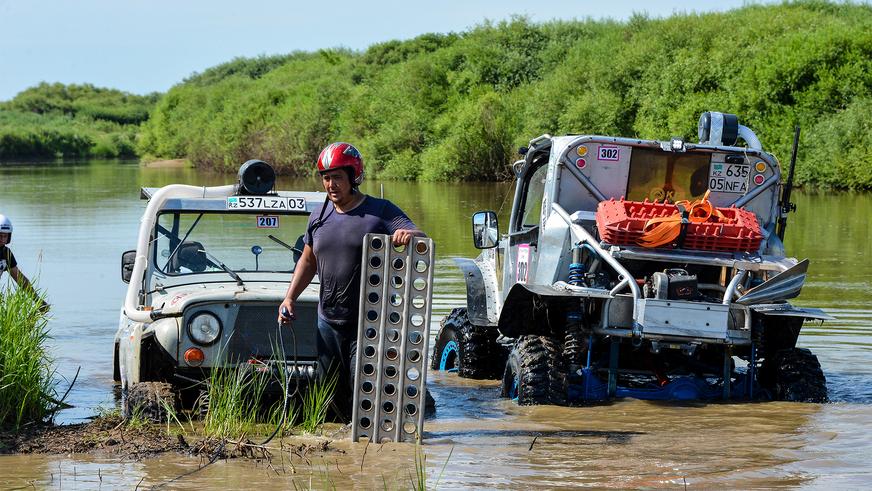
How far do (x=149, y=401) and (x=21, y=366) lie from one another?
0.83 m

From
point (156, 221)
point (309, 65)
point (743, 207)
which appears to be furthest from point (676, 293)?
point (309, 65)

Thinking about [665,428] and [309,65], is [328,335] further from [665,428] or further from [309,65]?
[309,65]

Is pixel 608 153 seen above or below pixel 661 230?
above

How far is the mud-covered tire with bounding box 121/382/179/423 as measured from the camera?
7.86m

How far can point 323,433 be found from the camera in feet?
24.7

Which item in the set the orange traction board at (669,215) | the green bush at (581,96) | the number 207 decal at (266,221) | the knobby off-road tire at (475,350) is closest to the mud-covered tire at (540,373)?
the orange traction board at (669,215)

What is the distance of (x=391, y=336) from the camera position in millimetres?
6977

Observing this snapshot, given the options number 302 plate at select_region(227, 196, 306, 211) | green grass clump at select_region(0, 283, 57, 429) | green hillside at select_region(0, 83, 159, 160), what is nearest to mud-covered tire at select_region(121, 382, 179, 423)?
green grass clump at select_region(0, 283, 57, 429)

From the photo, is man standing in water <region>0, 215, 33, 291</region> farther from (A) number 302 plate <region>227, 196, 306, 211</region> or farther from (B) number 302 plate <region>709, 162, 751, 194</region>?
(B) number 302 plate <region>709, 162, 751, 194</region>

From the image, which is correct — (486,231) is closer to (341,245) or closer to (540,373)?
(540,373)

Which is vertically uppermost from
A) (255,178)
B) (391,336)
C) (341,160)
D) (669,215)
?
(341,160)

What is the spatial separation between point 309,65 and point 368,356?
362 feet

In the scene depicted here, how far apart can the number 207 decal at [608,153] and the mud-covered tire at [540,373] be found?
165 centimetres

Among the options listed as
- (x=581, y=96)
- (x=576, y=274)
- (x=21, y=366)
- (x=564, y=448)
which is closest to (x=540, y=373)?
(x=576, y=274)
